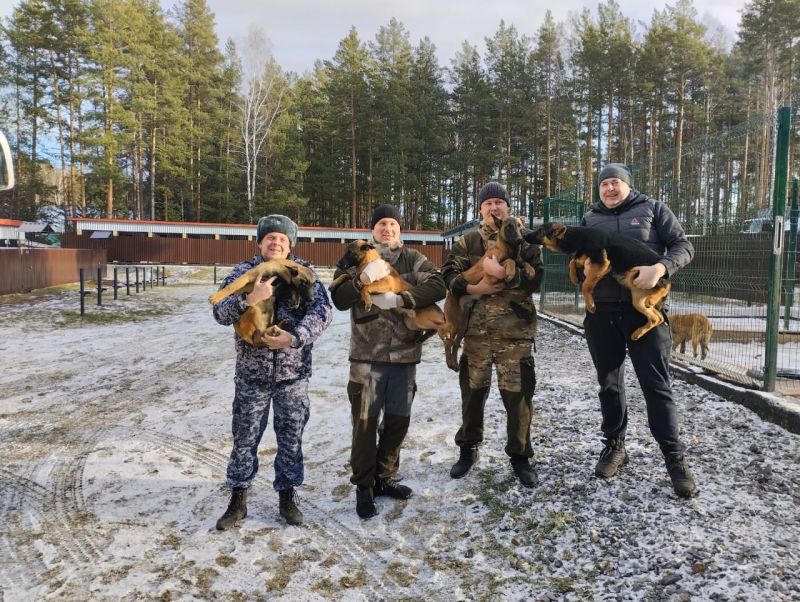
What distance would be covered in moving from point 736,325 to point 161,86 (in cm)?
4226

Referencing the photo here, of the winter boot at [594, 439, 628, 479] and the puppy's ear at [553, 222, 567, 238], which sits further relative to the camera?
the winter boot at [594, 439, 628, 479]

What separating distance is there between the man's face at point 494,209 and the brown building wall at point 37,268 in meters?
13.3

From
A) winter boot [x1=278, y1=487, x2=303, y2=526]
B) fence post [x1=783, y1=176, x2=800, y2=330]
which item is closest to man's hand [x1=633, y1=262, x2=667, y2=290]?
winter boot [x1=278, y1=487, x2=303, y2=526]

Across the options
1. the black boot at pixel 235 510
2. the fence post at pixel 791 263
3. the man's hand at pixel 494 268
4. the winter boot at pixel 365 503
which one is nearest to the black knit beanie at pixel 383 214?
the man's hand at pixel 494 268

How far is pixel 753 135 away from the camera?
4.86 meters

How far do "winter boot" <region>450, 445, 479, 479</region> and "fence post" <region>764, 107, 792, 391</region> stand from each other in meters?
2.75

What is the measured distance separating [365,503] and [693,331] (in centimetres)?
475

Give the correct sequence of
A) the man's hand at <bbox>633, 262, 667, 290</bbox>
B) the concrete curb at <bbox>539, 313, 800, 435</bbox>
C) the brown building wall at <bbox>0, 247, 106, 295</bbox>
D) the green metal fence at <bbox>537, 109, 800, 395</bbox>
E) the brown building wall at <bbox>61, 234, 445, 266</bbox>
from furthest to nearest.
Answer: the brown building wall at <bbox>61, 234, 445, 266</bbox>
the brown building wall at <bbox>0, 247, 106, 295</bbox>
the green metal fence at <bbox>537, 109, 800, 395</bbox>
the concrete curb at <bbox>539, 313, 800, 435</bbox>
the man's hand at <bbox>633, 262, 667, 290</bbox>

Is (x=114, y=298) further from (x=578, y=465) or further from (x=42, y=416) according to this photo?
(x=578, y=465)

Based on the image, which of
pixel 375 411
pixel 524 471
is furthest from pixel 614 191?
→ pixel 375 411

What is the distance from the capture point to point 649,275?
2.91m

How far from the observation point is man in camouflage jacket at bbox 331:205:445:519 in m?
2.98

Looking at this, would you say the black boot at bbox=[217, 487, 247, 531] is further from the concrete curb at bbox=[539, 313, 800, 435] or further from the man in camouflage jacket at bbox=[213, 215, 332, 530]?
the concrete curb at bbox=[539, 313, 800, 435]

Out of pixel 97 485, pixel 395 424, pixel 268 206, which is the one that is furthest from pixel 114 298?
pixel 268 206
